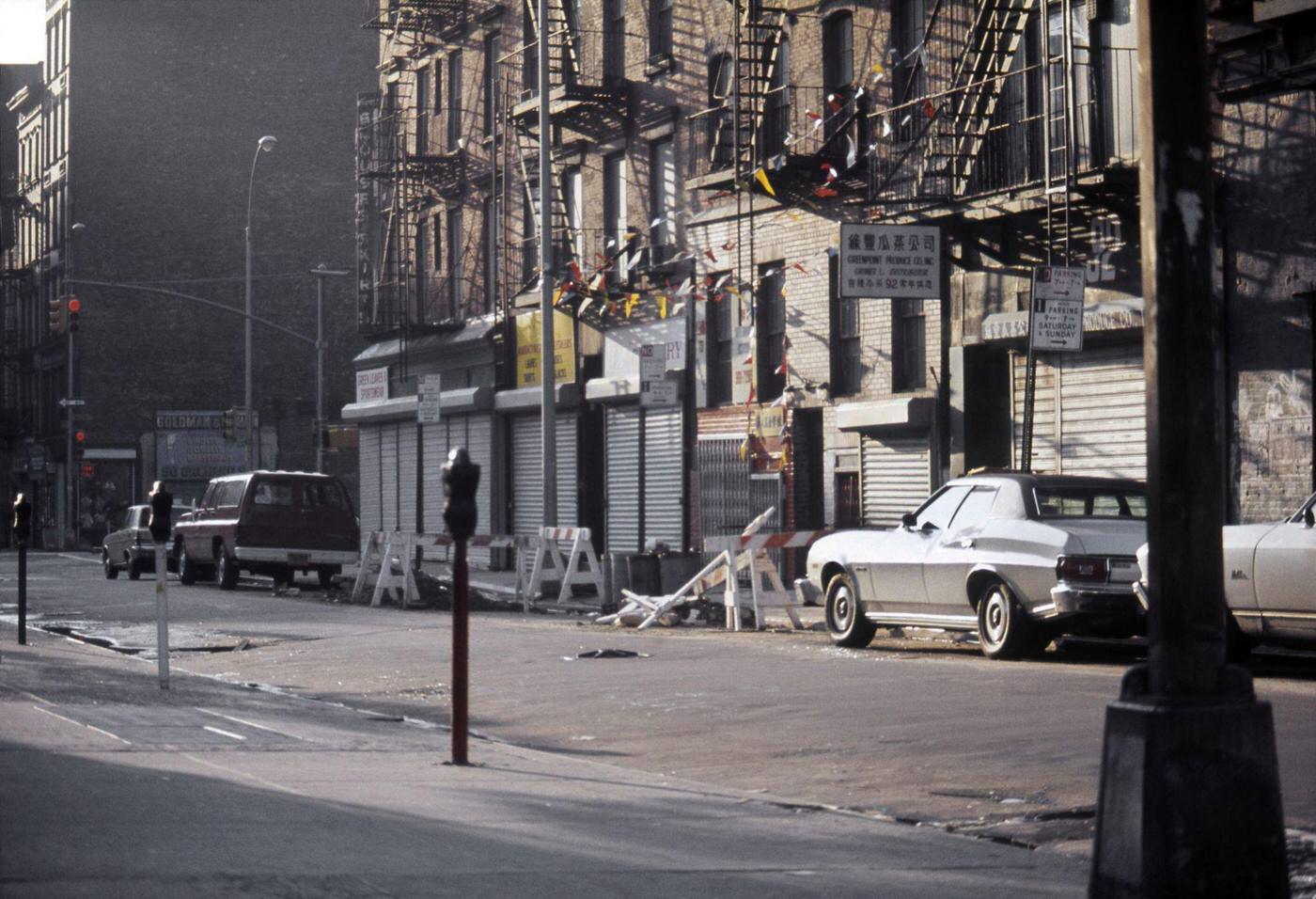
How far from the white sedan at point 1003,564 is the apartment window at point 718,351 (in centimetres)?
1316

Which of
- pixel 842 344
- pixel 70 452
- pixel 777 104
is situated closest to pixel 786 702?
pixel 842 344

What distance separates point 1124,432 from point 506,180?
18255 millimetres

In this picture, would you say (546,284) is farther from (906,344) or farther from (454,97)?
(454,97)

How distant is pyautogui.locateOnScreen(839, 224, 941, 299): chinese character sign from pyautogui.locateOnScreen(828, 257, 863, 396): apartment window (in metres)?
3.78

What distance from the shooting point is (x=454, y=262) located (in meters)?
42.1

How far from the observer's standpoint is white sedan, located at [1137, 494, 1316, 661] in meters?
14.2

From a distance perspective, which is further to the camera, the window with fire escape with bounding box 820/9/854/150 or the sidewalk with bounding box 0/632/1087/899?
the window with fire escape with bounding box 820/9/854/150

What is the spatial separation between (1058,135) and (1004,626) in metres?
8.96

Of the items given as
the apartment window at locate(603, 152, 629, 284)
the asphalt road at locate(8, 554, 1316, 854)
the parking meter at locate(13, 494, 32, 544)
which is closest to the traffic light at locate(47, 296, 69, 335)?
the apartment window at locate(603, 152, 629, 284)

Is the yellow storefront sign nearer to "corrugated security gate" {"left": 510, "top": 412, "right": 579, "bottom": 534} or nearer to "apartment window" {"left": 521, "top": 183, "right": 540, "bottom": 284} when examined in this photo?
"corrugated security gate" {"left": 510, "top": 412, "right": 579, "bottom": 534}

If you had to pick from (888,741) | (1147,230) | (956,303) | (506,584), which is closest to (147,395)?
(506,584)

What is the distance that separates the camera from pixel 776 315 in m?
30.6

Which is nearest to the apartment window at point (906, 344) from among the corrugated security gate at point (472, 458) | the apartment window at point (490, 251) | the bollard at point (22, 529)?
the bollard at point (22, 529)

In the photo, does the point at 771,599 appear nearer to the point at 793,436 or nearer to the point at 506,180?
the point at 793,436
